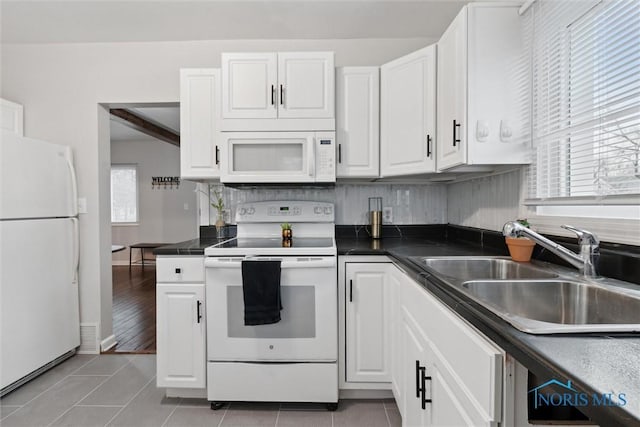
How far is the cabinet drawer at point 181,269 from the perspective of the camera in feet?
6.32

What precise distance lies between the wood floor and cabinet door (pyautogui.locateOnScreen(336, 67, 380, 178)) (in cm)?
217

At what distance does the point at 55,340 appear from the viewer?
7.71ft

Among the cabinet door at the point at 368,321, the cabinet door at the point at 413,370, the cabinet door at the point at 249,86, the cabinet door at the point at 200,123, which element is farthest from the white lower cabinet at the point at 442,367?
the cabinet door at the point at 200,123

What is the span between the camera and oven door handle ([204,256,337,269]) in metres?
1.86

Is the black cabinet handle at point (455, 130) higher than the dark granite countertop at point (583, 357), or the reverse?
the black cabinet handle at point (455, 130)

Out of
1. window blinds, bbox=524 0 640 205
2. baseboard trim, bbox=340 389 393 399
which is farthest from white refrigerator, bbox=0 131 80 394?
window blinds, bbox=524 0 640 205

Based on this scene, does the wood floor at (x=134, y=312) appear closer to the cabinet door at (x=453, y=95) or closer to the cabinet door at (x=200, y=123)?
the cabinet door at (x=200, y=123)

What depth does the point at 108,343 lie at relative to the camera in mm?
2709

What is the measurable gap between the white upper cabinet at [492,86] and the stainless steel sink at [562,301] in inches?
26.3

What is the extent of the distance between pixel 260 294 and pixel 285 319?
22 centimetres

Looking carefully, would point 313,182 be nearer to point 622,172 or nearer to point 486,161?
point 486,161

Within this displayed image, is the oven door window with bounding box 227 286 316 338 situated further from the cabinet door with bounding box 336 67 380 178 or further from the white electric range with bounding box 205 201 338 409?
the cabinet door with bounding box 336 67 380 178

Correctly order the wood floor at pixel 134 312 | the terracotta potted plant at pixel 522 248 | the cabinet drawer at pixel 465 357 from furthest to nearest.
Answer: the wood floor at pixel 134 312 < the terracotta potted plant at pixel 522 248 < the cabinet drawer at pixel 465 357

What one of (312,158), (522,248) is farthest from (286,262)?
(522,248)
